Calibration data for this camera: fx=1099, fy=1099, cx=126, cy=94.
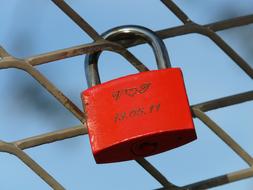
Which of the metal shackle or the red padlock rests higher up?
the metal shackle

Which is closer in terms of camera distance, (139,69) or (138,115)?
(138,115)

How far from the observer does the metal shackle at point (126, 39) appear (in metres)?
2.46

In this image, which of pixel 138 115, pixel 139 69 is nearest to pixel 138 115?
pixel 138 115

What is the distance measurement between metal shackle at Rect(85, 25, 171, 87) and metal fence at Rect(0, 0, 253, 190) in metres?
0.02

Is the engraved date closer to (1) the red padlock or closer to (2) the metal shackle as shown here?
(1) the red padlock

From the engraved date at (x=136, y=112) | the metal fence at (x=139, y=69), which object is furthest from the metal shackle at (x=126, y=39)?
the engraved date at (x=136, y=112)

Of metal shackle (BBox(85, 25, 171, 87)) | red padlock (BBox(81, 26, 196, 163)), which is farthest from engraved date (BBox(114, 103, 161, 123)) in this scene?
metal shackle (BBox(85, 25, 171, 87))

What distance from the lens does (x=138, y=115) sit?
7.77 ft

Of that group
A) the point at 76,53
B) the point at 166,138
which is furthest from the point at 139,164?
the point at 76,53

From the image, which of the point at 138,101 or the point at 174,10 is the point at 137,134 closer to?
the point at 138,101

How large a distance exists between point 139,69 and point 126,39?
74mm

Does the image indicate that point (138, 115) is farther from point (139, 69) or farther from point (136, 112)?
point (139, 69)

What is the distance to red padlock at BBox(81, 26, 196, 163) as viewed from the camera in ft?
7.72

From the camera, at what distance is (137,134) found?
2.33 m
